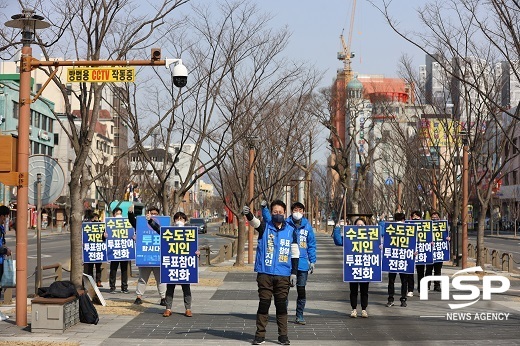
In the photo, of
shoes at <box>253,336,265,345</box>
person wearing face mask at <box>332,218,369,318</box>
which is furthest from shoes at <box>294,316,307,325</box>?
shoes at <box>253,336,265,345</box>

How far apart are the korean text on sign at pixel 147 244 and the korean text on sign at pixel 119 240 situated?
186cm

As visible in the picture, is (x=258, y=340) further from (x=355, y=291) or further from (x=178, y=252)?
(x=178, y=252)

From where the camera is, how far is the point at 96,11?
52.5ft

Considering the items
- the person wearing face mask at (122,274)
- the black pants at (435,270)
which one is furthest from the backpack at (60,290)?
the black pants at (435,270)

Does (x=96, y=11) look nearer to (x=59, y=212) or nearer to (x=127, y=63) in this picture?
(x=127, y=63)

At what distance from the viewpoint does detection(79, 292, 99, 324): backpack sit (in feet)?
42.4

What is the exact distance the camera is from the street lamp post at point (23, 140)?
12719mm

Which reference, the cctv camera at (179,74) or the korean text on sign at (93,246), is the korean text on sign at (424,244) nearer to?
the korean text on sign at (93,246)

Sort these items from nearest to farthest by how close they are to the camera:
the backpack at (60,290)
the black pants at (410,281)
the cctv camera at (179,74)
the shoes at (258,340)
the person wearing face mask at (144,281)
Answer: the shoes at (258,340) < the backpack at (60,290) < the cctv camera at (179,74) < the person wearing face mask at (144,281) < the black pants at (410,281)

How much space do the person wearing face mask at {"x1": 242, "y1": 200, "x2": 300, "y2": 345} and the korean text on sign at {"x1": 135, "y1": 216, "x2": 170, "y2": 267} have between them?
16.8 feet

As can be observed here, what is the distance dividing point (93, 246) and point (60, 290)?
6.84 meters

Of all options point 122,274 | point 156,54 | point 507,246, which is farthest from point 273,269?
point 507,246

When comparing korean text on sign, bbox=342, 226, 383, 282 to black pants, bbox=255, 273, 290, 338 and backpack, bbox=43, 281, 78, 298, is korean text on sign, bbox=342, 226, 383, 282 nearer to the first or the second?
black pants, bbox=255, 273, 290, 338

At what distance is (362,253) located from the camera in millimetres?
14953
